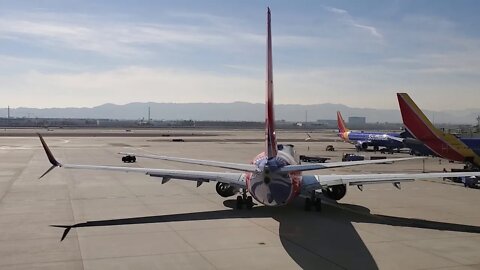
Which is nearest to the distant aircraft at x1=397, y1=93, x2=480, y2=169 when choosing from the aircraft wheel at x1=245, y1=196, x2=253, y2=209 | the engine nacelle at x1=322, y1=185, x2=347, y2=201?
the engine nacelle at x1=322, y1=185, x2=347, y2=201

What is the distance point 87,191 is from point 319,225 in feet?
55.4

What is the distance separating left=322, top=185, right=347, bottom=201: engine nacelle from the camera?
87.6 ft

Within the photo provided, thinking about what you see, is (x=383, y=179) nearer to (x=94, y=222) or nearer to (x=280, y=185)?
(x=280, y=185)

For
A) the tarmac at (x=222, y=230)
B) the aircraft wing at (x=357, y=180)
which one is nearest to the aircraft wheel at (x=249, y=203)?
the tarmac at (x=222, y=230)

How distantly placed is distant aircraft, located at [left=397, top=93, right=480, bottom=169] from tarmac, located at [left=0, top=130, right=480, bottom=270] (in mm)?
9692

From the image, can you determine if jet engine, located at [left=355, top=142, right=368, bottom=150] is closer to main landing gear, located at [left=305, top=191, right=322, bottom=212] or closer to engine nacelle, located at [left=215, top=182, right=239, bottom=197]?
engine nacelle, located at [left=215, top=182, right=239, bottom=197]

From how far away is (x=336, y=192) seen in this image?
26859 mm

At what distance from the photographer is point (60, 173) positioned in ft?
134

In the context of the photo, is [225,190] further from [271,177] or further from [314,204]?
[271,177]

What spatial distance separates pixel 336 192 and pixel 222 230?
Result: 949cm

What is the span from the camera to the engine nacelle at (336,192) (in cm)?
2669

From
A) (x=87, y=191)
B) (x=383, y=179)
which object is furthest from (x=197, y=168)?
(x=383, y=179)

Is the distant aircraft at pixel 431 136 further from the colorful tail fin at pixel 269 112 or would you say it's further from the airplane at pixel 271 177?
the colorful tail fin at pixel 269 112

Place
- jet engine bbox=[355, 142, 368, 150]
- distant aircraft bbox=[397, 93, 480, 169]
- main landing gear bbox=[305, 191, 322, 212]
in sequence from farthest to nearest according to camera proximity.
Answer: jet engine bbox=[355, 142, 368, 150] → distant aircraft bbox=[397, 93, 480, 169] → main landing gear bbox=[305, 191, 322, 212]
